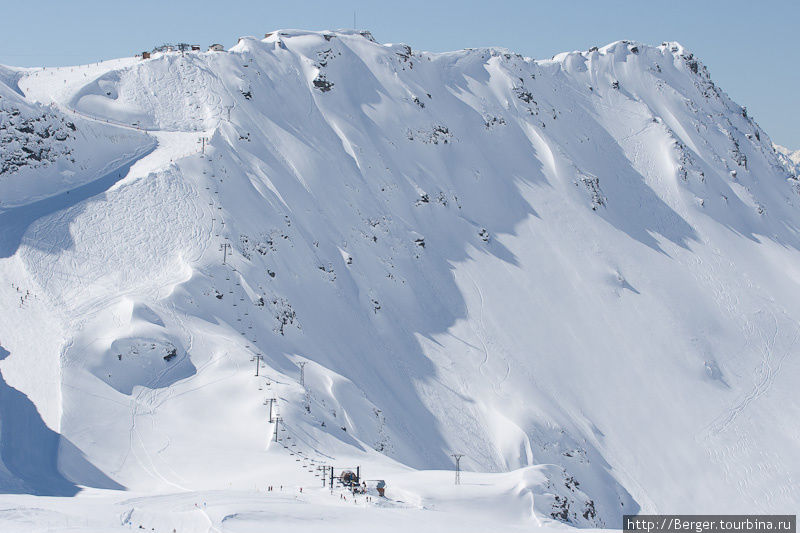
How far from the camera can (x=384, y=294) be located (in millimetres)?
79625

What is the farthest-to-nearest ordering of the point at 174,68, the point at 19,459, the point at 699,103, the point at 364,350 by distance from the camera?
the point at 699,103 < the point at 174,68 < the point at 364,350 < the point at 19,459

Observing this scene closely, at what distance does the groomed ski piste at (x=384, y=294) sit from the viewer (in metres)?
45.4

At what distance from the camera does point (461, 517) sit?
126 ft

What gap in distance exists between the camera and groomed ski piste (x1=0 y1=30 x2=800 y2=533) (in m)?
45.4

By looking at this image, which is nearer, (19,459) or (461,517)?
(461,517)

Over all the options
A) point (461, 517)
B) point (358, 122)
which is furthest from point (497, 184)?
point (461, 517)

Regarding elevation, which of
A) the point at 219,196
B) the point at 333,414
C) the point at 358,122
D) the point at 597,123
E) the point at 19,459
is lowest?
the point at 19,459

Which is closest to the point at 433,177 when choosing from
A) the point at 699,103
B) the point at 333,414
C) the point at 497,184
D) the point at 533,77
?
the point at 497,184

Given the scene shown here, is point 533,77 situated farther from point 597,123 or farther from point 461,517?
point 461,517

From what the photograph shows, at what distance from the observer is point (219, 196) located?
70.2 meters

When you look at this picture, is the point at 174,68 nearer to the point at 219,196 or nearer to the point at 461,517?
the point at 219,196

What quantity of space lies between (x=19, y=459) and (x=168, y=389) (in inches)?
402

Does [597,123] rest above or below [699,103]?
below

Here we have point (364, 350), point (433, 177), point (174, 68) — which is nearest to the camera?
point (364, 350)
